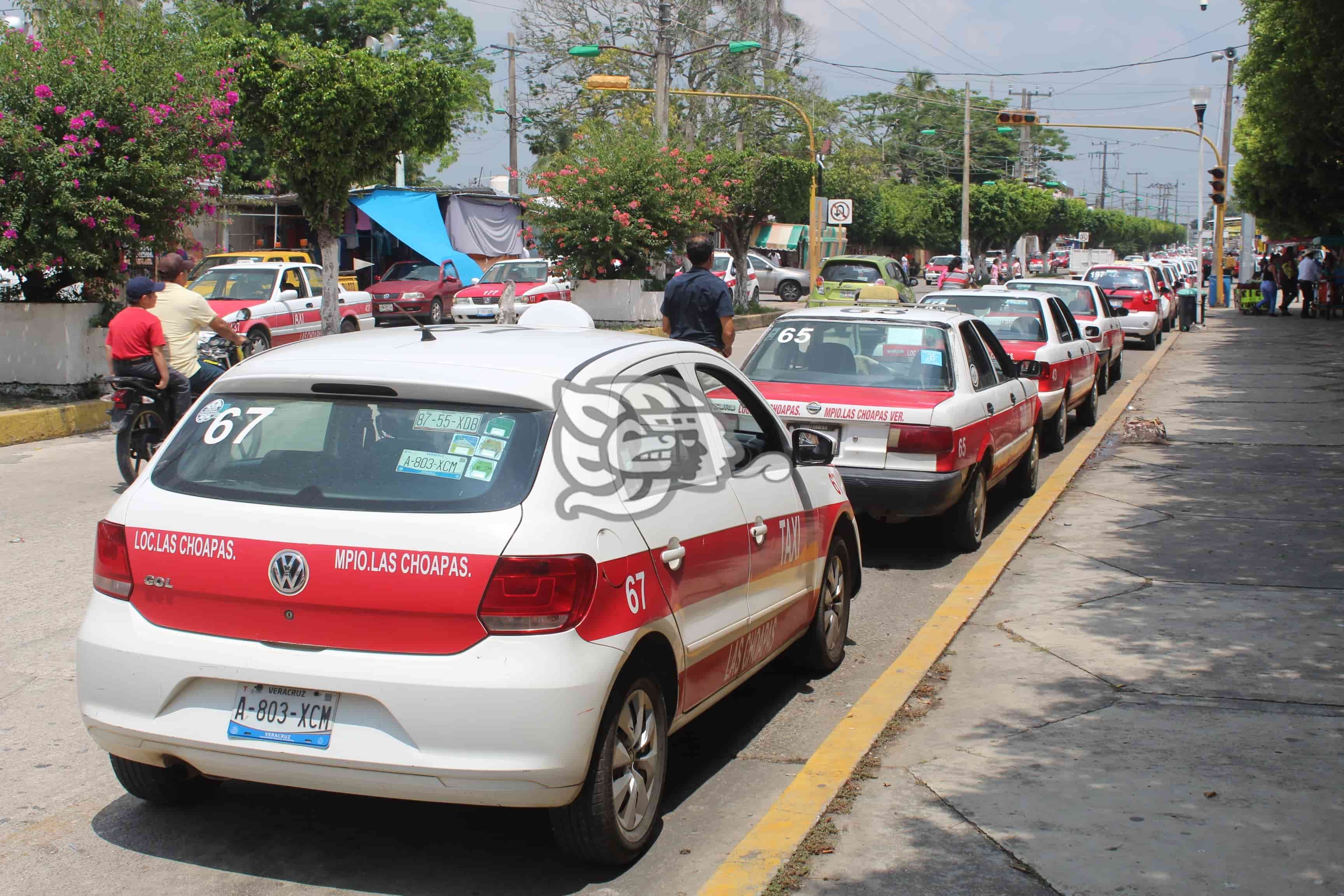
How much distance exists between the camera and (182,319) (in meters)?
10.5

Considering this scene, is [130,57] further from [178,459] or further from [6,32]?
[178,459]

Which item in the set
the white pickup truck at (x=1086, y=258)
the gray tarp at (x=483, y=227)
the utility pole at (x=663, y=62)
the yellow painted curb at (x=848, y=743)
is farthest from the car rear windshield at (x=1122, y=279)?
the white pickup truck at (x=1086, y=258)

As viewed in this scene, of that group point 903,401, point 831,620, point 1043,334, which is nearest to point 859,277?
point 1043,334

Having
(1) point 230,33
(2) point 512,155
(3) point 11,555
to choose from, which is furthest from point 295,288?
(2) point 512,155

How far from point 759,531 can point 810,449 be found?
2.51 ft

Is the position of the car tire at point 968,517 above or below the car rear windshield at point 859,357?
below

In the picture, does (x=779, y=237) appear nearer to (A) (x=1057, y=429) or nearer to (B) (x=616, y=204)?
(B) (x=616, y=204)

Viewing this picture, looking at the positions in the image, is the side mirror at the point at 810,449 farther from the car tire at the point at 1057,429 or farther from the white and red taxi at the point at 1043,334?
the car tire at the point at 1057,429

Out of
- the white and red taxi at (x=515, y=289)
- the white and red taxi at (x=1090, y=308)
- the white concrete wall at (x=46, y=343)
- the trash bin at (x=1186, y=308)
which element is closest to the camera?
the white concrete wall at (x=46, y=343)

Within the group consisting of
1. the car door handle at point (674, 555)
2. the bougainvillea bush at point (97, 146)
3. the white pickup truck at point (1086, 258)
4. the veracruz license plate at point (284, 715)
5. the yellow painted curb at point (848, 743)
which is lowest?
the yellow painted curb at point (848, 743)

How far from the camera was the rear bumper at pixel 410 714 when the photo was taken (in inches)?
142

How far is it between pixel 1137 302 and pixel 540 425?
2515 centimetres

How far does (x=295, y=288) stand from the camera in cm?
2117

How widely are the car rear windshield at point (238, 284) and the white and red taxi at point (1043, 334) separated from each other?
11.4 m
